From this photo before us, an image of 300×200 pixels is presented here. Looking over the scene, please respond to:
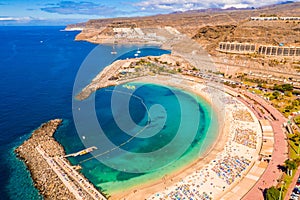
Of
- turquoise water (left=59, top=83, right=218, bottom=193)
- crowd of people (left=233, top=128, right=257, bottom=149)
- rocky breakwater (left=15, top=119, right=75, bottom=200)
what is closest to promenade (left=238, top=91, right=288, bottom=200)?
crowd of people (left=233, top=128, right=257, bottom=149)

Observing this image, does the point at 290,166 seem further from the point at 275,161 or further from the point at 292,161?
the point at 275,161

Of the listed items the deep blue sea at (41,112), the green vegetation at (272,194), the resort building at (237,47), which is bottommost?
the deep blue sea at (41,112)

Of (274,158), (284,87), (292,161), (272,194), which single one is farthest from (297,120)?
(272,194)

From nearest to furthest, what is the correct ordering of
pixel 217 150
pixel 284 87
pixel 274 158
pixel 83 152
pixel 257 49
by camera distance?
1. pixel 274 158
2. pixel 217 150
3. pixel 83 152
4. pixel 284 87
5. pixel 257 49

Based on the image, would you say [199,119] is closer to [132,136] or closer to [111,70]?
[132,136]

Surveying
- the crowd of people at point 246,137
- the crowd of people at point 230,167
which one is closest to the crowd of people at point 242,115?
the crowd of people at point 246,137

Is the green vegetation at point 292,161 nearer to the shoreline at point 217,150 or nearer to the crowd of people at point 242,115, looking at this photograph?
the shoreline at point 217,150

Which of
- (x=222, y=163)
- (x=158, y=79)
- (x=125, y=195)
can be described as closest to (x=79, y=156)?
(x=125, y=195)

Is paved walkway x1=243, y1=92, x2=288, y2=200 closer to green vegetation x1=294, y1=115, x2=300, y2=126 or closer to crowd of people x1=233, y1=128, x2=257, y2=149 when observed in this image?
green vegetation x1=294, y1=115, x2=300, y2=126
